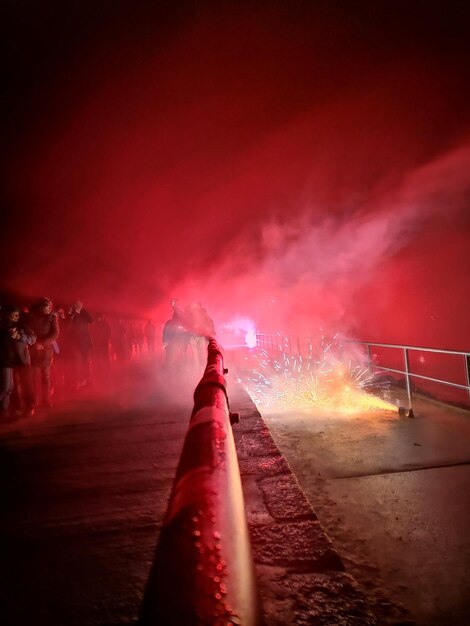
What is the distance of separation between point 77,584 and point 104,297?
4535cm

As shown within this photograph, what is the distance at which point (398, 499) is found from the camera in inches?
113

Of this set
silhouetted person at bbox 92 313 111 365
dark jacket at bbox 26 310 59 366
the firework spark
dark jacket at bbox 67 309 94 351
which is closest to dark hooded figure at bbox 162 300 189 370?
dark jacket at bbox 67 309 94 351

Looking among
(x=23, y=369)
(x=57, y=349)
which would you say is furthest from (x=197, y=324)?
(x=23, y=369)

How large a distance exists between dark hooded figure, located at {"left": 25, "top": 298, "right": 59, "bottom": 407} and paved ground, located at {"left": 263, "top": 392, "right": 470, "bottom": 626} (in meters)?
4.31

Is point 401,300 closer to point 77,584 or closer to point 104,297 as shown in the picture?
point 104,297

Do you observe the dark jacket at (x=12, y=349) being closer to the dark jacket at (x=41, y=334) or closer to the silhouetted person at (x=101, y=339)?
the dark jacket at (x=41, y=334)

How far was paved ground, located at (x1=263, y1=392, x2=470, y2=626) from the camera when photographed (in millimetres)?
1965

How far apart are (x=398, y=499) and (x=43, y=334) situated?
599cm

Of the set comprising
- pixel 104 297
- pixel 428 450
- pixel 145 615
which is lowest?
pixel 428 450

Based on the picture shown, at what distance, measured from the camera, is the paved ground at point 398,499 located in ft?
6.45

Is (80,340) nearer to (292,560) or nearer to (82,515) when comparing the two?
(82,515)

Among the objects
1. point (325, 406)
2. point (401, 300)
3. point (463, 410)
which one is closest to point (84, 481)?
point (325, 406)

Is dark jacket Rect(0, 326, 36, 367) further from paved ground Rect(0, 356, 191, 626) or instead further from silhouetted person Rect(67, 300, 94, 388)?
silhouetted person Rect(67, 300, 94, 388)

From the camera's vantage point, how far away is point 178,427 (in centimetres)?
430
